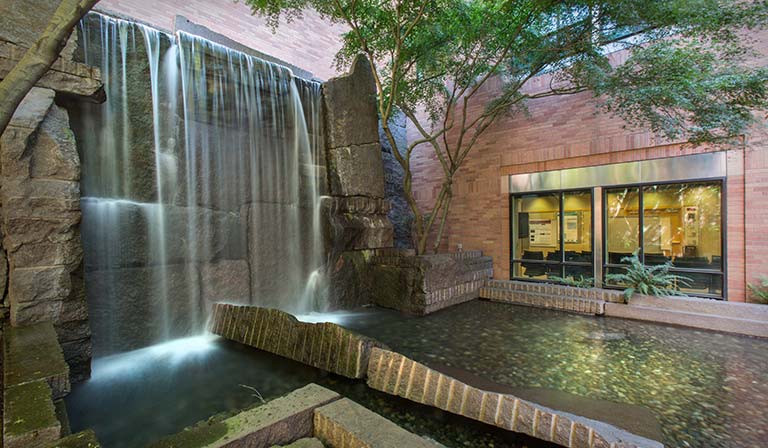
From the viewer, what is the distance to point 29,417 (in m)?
1.59

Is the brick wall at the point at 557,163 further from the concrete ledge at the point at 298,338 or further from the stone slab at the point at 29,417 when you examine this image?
the stone slab at the point at 29,417

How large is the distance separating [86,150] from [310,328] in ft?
12.3

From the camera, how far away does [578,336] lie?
5.07 metres

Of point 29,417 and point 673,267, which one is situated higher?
point 29,417

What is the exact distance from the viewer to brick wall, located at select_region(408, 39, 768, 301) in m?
6.36

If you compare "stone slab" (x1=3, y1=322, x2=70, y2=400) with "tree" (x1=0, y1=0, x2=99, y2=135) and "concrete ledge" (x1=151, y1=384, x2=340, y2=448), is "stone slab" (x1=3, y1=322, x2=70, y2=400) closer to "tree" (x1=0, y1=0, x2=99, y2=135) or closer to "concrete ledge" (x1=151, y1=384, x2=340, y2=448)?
"concrete ledge" (x1=151, y1=384, x2=340, y2=448)

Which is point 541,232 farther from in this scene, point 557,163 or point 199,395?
point 199,395

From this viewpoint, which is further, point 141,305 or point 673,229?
point 673,229

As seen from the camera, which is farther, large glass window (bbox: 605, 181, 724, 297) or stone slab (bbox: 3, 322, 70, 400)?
large glass window (bbox: 605, 181, 724, 297)

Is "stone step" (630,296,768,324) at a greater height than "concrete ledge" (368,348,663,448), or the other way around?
"concrete ledge" (368,348,663,448)

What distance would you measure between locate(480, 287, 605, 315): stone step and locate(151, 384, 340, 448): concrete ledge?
19.2 feet

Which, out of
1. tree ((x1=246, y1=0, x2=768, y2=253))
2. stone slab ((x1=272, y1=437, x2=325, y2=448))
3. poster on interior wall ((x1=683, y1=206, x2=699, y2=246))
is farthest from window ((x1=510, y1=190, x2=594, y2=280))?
stone slab ((x1=272, y1=437, x2=325, y2=448))

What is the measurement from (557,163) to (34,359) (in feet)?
31.3

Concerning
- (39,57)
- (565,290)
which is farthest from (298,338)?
(565,290)
